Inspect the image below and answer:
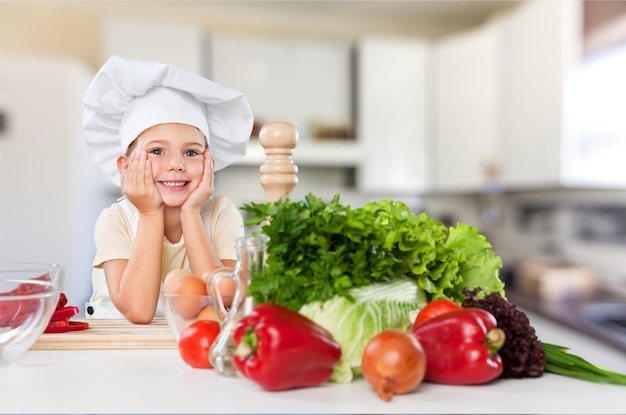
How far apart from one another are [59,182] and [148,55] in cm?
88

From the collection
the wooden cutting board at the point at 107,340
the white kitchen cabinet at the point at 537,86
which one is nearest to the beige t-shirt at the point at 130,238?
the wooden cutting board at the point at 107,340

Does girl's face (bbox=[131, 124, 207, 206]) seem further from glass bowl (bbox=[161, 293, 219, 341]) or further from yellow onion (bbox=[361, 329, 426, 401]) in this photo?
yellow onion (bbox=[361, 329, 426, 401])

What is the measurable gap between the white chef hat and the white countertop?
34 cm

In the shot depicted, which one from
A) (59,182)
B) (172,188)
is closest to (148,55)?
(59,182)

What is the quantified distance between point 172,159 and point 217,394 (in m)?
0.37

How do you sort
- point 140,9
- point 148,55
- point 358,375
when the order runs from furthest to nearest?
point 140,9 → point 148,55 → point 358,375

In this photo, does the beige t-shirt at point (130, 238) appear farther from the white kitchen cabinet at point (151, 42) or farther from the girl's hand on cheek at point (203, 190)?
the white kitchen cabinet at point (151, 42)

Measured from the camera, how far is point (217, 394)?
651mm

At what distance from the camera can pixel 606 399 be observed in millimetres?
668

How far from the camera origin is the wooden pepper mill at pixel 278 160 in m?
Answer: 0.85

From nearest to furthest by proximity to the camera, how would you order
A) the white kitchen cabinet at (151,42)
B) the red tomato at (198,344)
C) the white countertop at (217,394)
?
1. the white countertop at (217,394)
2. the red tomato at (198,344)
3. the white kitchen cabinet at (151,42)

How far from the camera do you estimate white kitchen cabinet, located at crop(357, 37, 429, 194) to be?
3758 millimetres

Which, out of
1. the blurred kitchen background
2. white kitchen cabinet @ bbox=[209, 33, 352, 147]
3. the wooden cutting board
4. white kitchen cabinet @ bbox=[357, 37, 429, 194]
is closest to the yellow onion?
the wooden cutting board

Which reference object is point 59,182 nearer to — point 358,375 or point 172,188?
point 172,188
